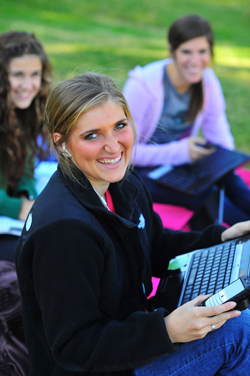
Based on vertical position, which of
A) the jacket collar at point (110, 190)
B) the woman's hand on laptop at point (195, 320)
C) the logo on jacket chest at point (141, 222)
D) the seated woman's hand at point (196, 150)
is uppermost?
the jacket collar at point (110, 190)

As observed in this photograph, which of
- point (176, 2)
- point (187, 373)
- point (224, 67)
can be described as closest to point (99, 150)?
point (187, 373)

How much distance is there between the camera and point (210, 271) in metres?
1.71

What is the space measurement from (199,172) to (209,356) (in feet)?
5.51

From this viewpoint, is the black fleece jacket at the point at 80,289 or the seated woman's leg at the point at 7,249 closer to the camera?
the black fleece jacket at the point at 80,289

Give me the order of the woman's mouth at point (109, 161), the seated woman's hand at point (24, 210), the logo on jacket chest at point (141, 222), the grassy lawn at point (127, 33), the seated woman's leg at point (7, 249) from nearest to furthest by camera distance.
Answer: the woman's mouth at point (109, 161) < the logo on jacket chest at point (141, 222) < the seated woman's leg at point (7, 249) < the seated woman's hand at point (24, 210) < the grassy lawn at point (127, 33)

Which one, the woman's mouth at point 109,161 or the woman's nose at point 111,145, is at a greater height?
the woman's nose at point 111,145

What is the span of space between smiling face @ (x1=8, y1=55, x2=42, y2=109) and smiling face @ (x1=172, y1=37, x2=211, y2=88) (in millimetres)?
990

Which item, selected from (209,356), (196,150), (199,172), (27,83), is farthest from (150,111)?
(209,356)

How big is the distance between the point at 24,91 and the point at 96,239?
1.61 meters

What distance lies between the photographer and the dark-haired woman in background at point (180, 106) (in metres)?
3.13

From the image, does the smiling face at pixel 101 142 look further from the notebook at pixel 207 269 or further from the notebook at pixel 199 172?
the notebook at pixel 199 172

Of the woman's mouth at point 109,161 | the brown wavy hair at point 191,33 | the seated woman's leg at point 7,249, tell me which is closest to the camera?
the woman's mouth at point 109,161

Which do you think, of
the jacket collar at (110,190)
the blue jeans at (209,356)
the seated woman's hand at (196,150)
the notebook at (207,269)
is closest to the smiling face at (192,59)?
the seated woman's hand at (196,150)

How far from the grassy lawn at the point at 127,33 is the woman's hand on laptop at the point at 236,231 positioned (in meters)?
3.35
